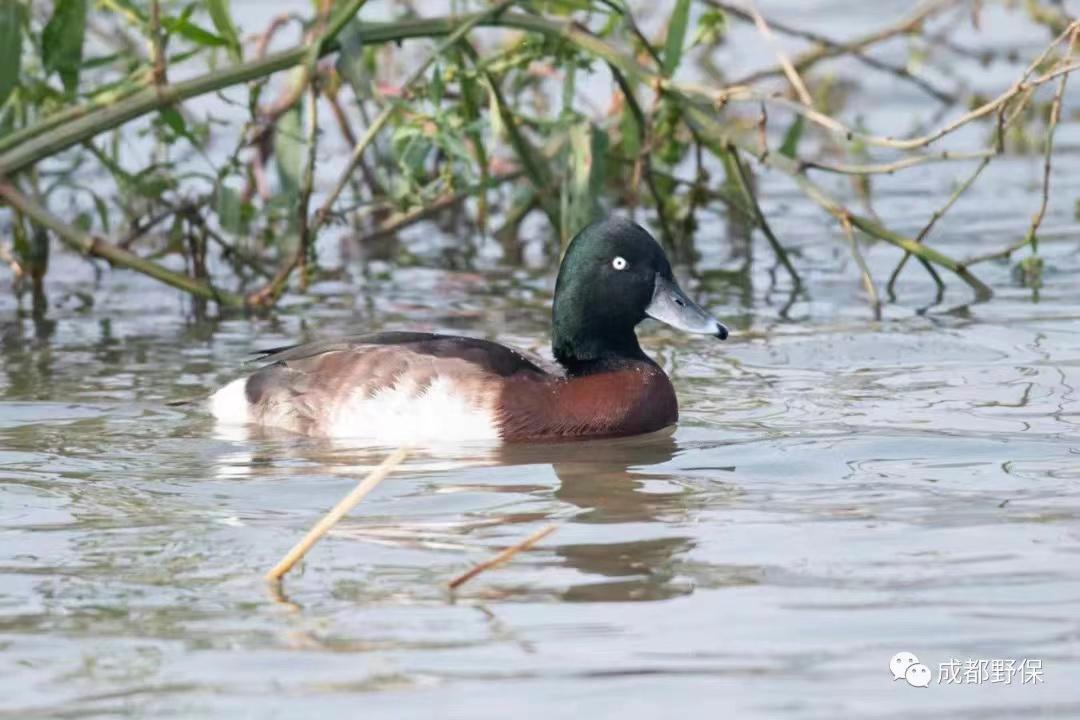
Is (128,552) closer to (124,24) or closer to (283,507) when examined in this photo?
(283,507)

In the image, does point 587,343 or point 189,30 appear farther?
point 189,30

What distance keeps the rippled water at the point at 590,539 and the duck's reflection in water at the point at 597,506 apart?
2 cm

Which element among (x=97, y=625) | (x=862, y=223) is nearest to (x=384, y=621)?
(x=97, y=625)

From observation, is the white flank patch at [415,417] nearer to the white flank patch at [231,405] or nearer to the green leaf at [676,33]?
the white flank patch at [231,405]

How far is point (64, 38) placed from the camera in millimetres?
9172

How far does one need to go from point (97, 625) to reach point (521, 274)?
6.10m

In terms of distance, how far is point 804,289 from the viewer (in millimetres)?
10711

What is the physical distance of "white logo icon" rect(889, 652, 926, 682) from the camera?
4888 mm

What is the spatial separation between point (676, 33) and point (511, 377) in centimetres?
203

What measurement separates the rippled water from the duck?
164 millimetres

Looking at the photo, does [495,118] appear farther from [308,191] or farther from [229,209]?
[229,209]

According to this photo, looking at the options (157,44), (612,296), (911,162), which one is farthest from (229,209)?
(911,162)

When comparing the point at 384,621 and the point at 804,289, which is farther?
the point at 804,289

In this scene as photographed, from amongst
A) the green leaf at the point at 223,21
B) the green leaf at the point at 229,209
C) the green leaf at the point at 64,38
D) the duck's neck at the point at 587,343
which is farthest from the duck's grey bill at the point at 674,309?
the green leaf at the point at 64,38
